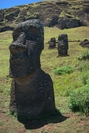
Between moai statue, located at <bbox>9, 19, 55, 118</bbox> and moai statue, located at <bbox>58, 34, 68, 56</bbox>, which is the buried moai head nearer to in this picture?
moai statue, located at <bbox>9, 19, 55, 118</bbox>

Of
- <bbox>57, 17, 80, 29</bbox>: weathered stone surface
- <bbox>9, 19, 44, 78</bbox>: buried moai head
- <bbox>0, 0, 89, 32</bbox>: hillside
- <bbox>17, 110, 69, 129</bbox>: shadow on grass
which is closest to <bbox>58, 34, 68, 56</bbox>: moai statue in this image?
<bbox>9, 19, 44, 78</bbox>: buried moai head

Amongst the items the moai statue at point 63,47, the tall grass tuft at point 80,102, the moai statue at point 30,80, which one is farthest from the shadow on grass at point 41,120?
the moai statue at point 63,47

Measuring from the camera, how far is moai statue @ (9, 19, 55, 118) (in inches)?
290

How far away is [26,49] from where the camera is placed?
7402 millimetres

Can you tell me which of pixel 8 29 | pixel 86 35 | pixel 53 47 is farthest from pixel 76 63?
pixel 8 29

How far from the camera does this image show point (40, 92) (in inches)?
304

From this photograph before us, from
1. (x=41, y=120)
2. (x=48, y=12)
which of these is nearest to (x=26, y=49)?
(x=41, y=120)

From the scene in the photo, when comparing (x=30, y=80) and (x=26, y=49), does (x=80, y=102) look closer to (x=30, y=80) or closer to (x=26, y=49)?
(x=30, y=80)

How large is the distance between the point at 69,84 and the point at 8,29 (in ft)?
133

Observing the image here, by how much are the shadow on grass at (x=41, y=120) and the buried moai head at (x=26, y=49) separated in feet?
3.69

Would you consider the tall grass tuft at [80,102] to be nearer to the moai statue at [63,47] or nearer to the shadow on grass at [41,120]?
the shadow on grass at [41,120]

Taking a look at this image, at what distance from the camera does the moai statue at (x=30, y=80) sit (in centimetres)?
737

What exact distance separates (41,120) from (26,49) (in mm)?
1739

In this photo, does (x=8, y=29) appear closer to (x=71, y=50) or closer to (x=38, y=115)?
(x=71, y=50)
